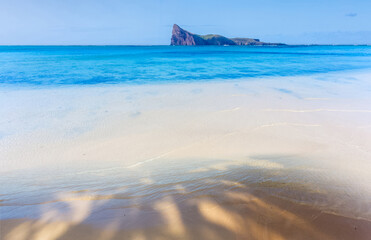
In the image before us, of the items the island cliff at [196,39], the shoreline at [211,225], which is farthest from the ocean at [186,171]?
the island cliff at [196,39]

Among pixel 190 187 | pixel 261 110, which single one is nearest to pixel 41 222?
pixel 190 187

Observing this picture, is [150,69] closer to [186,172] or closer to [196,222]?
[186,172]

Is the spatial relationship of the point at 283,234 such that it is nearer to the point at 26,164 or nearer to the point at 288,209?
the point at 288,209

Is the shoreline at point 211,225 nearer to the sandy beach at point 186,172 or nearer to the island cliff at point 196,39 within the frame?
the sandy beach at point 186,172

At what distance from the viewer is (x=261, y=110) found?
6.33m

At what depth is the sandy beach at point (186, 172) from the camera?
6.78 feet

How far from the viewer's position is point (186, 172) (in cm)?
311

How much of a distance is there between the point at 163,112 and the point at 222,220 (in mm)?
4348

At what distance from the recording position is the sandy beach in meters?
2.07

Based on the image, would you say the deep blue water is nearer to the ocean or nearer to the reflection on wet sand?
the ocean

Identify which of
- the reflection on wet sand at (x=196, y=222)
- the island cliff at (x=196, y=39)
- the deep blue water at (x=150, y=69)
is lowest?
the reflection on wet sand at (x=196, y=222)

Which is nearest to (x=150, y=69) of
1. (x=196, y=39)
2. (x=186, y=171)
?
(x=186, y=171)

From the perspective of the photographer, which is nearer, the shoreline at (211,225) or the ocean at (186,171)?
the shoreline at (211,225)

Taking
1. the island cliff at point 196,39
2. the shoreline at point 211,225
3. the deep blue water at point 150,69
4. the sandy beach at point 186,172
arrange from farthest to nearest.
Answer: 1. the island cliff at point 196,39
2. the deep blue water at point 150,69
3. the sandy beach at point 186,172
4. the shoreline at point 211,225
